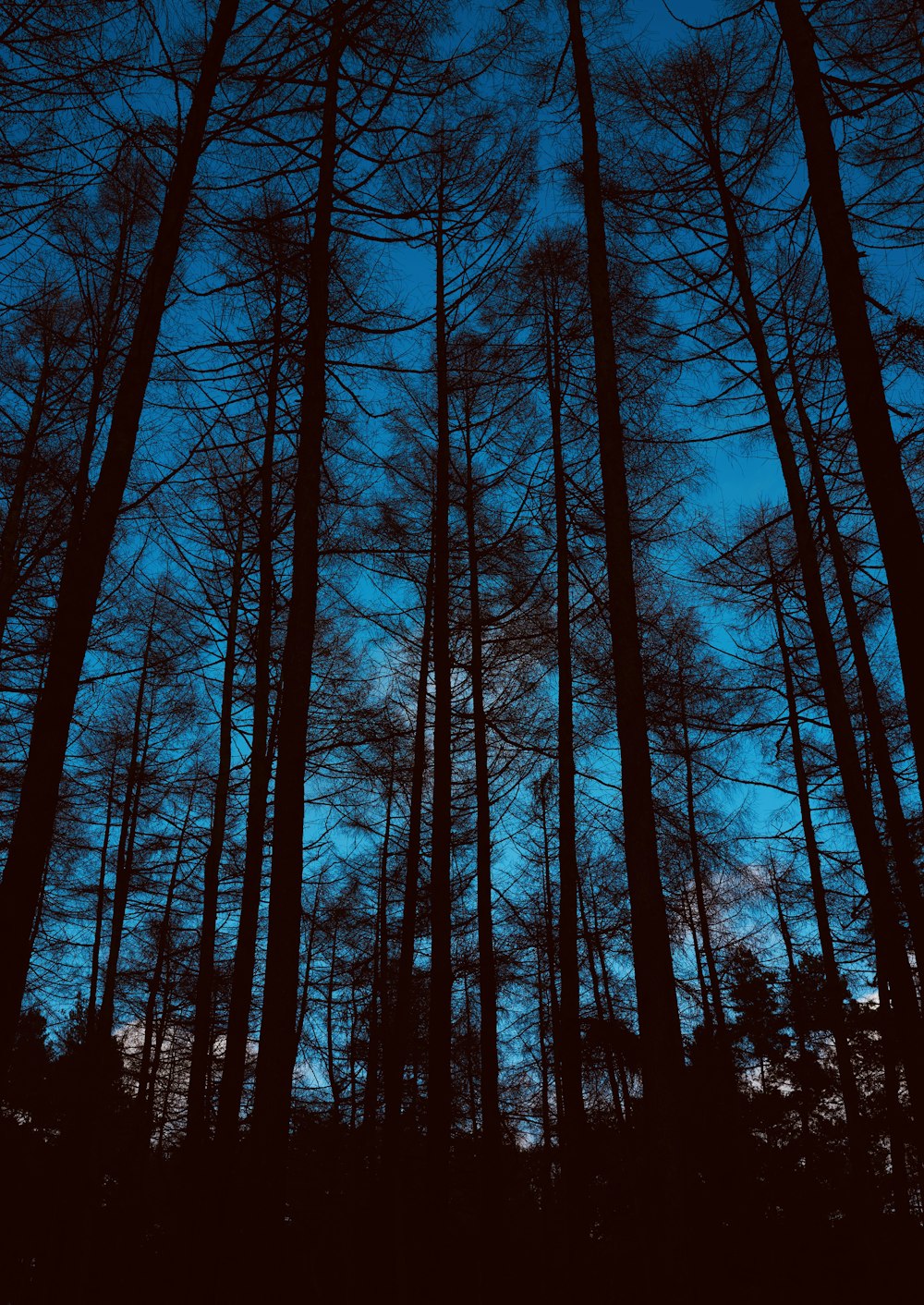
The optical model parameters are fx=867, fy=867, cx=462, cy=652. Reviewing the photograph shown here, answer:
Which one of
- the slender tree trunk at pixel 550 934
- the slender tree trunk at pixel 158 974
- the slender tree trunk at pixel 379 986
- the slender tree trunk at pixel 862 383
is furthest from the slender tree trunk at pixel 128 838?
the slender tree trunk at pixel 862 383

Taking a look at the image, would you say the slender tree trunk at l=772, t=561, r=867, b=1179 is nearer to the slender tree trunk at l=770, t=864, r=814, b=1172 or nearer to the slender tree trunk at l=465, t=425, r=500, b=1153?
the slender tree trunk at l=770, t=864, r=814, b=1172

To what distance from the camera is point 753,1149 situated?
32.4 feet

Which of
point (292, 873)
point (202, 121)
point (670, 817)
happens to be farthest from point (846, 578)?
point (202, 121)

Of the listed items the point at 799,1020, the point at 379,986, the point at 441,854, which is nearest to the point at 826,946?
the point at 799,1020

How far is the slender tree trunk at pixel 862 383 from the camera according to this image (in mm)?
3664

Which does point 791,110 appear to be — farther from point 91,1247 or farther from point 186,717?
point 186,717

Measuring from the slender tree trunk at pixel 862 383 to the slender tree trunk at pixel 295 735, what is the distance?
302cm

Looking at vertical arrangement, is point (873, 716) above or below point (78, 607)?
above

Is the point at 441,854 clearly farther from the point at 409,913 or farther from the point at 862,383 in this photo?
the point at 862,383

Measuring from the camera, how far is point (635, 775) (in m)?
5.27

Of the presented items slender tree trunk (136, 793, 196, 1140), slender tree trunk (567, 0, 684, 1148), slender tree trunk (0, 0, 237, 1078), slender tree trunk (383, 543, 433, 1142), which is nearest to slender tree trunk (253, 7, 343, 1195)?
slender tree trunk (0, 0, 237, 1078)

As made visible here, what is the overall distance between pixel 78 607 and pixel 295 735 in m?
1.90

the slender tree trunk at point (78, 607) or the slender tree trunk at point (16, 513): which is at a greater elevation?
the slender tree trunk at point (16, 513)

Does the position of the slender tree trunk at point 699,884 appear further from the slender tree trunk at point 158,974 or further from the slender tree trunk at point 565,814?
the slender tree trunk at point 158,974
